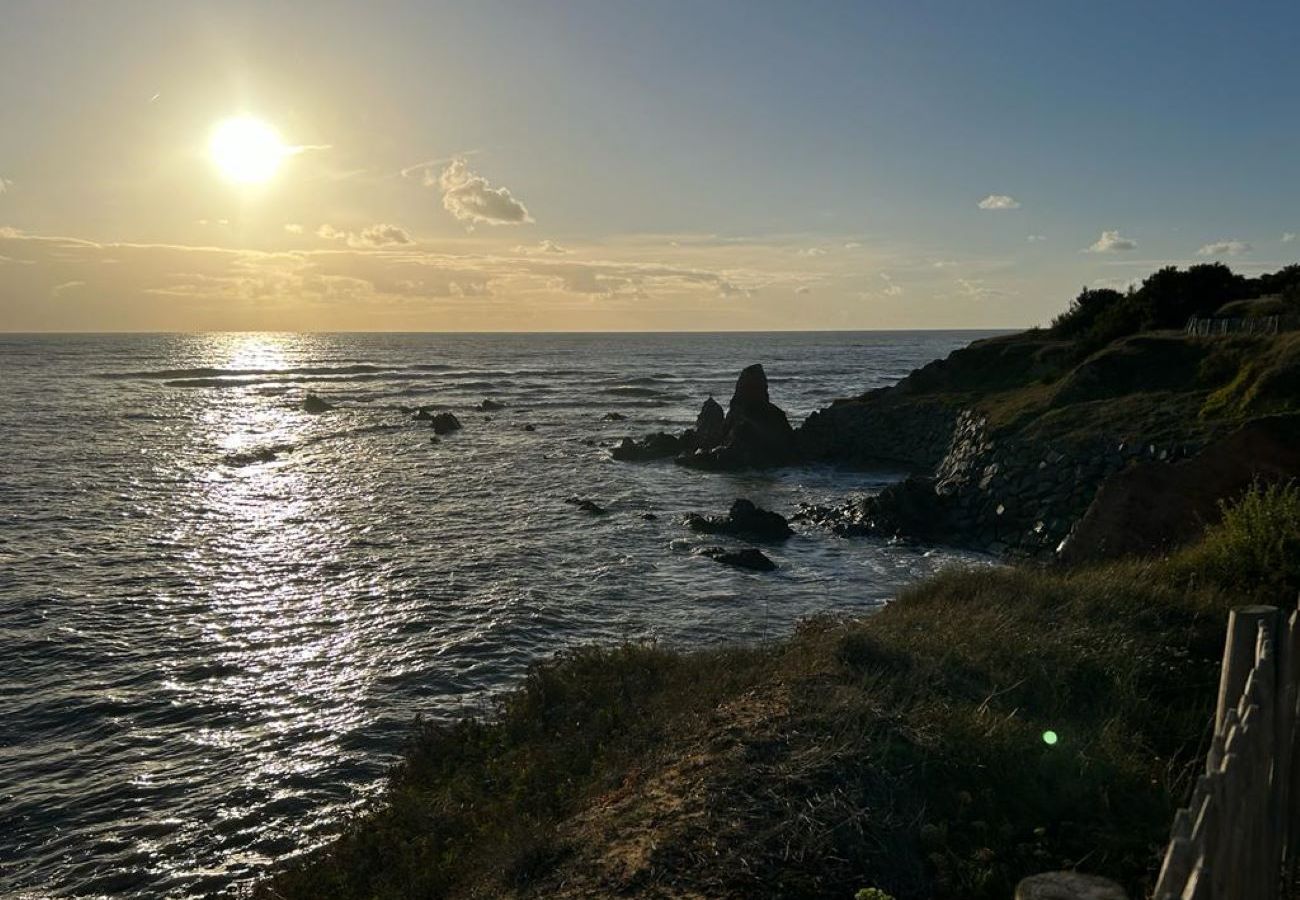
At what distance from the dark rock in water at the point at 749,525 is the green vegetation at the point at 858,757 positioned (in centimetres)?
1396

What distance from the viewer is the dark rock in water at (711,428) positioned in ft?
147

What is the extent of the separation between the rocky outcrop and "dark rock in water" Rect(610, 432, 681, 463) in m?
29.4

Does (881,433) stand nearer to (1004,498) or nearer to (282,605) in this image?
(1004,498)

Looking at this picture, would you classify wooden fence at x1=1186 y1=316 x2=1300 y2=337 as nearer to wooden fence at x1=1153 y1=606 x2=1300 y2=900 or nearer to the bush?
the bush

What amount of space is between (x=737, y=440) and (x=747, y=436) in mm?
541

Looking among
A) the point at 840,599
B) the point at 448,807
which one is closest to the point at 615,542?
the point at 840,599

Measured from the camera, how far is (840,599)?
65.6ft

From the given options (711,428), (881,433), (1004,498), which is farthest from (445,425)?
(1004,498)

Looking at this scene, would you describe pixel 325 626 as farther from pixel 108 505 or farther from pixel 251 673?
pixel 108 505

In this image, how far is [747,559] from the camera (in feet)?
75.7

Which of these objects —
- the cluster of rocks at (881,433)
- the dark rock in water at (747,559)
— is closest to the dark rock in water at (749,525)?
the dark rock in water at (747,559)

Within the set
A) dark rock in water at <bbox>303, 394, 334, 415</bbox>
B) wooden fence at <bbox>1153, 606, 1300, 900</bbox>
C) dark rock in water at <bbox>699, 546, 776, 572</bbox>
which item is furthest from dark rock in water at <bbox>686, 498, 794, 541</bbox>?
dark rock in water at <bbox>303, 394, 334, 415</bbox>

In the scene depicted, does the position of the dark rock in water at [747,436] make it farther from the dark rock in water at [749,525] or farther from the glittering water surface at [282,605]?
the dark rock in water at [749,525]

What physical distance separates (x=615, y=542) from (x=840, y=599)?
8156mm
